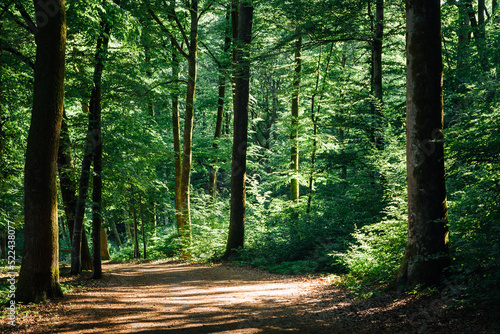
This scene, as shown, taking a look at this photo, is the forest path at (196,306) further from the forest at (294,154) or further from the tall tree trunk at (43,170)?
the tall tree trunk at (43,170)

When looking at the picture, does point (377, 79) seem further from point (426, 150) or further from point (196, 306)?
point (196, 306)

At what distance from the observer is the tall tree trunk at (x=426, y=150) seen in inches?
221

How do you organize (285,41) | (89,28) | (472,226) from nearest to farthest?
(472,226), (89,28), (285,41)

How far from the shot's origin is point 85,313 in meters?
5.94

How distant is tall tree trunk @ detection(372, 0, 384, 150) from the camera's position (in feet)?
36.5

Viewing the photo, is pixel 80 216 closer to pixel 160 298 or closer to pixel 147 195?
pixel 160 298

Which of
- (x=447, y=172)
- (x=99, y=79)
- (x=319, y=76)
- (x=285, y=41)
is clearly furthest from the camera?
(x=319, y=76)

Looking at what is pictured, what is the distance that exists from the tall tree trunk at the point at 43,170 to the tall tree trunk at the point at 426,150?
6344 mm

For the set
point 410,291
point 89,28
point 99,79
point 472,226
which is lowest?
point 410,291

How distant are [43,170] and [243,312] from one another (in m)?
4.41

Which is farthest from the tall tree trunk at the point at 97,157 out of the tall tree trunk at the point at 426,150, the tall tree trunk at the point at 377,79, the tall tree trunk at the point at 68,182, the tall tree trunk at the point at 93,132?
the tall tree trunk at the point at 377,79

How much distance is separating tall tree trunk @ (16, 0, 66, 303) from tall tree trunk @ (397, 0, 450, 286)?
6344 mm

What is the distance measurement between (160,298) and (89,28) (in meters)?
6.50

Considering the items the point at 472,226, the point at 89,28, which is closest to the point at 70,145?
the point at 89,28
